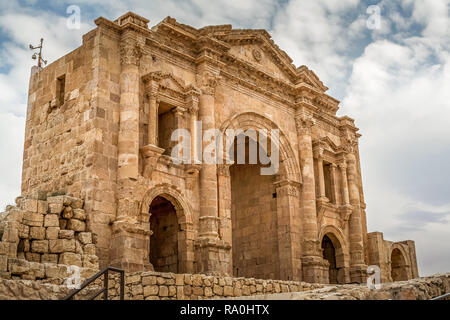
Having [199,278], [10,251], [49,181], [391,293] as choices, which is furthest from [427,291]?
[49,181]

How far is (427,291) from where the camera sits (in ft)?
31.9

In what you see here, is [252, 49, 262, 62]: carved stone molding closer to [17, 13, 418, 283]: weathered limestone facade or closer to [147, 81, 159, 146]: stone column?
[17, 13, 418, 283]: weathered limestone facade

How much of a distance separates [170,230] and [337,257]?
8.90 m

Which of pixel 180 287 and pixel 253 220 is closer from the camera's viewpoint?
pixel 180 287

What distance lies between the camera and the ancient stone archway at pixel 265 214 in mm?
20297

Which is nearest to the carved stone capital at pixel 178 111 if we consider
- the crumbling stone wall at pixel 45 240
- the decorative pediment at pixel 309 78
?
the crumbling stone wall at pixel 45 240

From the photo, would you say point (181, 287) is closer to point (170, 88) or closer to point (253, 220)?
point (170, 88)

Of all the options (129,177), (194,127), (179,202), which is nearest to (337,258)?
(179,202)

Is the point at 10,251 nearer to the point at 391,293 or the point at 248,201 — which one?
the point at 391,293

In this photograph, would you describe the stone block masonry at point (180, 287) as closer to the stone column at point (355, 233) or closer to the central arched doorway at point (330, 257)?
the central arched doorway at point (330, 257)

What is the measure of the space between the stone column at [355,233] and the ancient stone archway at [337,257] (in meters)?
0.36

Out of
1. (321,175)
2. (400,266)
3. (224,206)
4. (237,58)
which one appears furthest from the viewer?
(400,266)

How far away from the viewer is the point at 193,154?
56.5ft

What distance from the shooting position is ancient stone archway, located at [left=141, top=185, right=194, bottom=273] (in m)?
16.4
